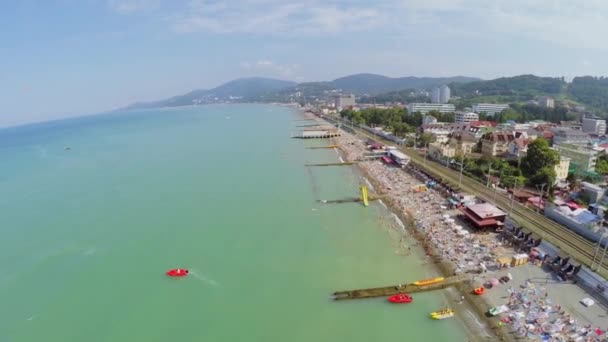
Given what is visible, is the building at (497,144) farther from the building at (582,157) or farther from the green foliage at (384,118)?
the green foliage at (384,118)

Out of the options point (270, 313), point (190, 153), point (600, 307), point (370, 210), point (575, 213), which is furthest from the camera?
point (190, 153)

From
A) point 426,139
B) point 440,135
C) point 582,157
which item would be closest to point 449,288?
point 582,157

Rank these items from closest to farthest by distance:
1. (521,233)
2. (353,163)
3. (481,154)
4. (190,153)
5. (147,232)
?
(521,233) < (147,232) < (481,154) < (353,163) < (190,153)

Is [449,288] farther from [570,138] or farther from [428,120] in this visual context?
[428,120]

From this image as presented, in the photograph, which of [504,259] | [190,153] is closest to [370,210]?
[504,259]

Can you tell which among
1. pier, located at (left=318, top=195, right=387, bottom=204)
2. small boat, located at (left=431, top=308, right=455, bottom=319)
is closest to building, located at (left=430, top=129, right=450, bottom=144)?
pier, located at (left=318, top=195, right=387, bottom=204)

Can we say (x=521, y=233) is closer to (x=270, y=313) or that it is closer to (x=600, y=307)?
(x=600, y=307)

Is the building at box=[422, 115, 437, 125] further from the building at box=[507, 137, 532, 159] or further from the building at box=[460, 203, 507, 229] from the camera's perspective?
the building at box=[460, 203, 507, 229]
